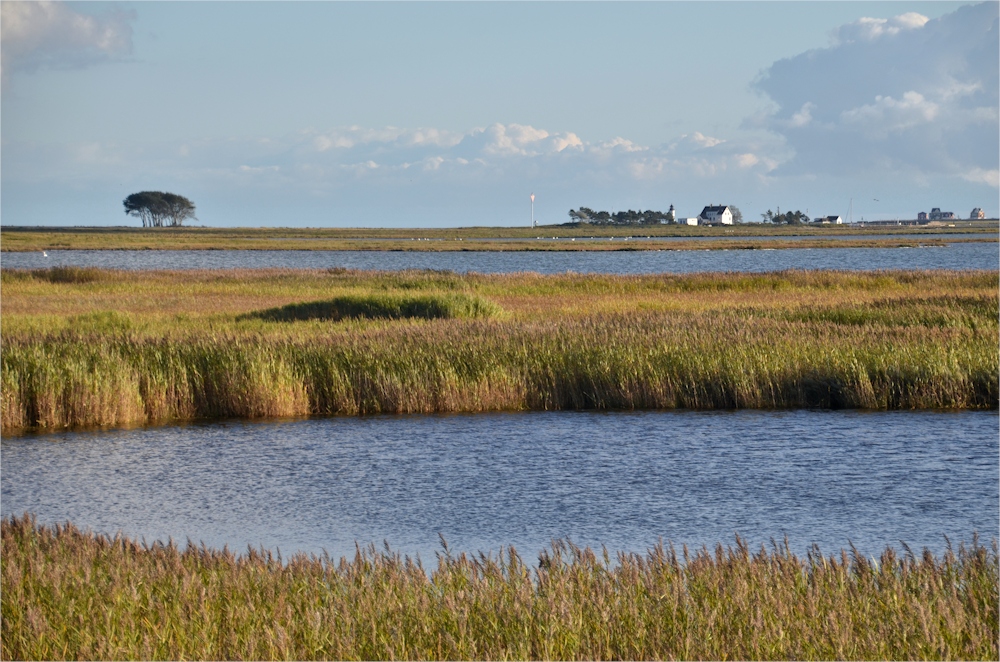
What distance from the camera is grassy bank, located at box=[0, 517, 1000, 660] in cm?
626

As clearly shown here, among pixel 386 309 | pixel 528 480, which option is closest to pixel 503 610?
pixel 528 480

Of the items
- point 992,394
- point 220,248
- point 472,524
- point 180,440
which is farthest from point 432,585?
point 220,248

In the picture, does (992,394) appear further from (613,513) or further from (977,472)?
(613,513)

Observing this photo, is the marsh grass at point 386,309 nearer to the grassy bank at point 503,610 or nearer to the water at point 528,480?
the water at point 528,480

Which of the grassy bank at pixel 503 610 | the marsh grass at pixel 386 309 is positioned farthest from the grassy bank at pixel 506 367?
the grassy bank at pixel 503 610

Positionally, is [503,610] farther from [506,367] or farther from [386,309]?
[386,309]

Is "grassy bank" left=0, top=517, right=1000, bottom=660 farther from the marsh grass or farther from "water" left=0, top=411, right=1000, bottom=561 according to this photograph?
the marsh grass

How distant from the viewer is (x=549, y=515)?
12234mm

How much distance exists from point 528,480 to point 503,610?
7344 mm

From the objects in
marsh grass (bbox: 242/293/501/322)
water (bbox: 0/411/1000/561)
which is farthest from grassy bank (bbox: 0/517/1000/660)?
marsh grass (bbox: 242/293/501/322)

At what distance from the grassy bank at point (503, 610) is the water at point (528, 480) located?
3.07 meters

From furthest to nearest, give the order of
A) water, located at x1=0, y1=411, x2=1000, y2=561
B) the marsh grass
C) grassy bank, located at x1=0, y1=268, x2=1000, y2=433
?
the marsh grass < grassy bank, located at x1=0, y1=268, x2=1000, y2=433 < water, located at x1=0, y1=411, x2=1000, y2=561

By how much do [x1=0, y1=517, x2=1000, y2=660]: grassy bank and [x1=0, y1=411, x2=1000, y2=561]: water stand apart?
307 cm

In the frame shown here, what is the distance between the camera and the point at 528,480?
14180 millimetres
